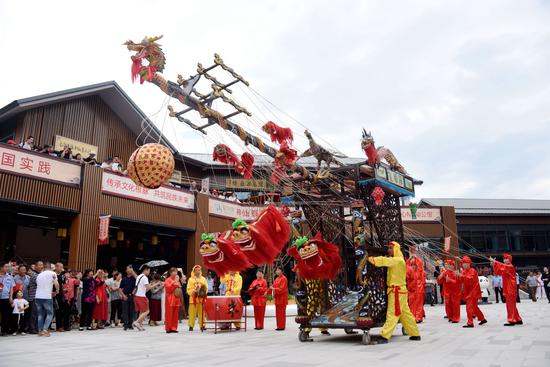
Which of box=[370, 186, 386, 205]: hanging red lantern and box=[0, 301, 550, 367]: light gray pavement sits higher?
box=[370, 186, 386, 205]: hanging red lantern

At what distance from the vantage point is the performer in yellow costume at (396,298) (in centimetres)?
776

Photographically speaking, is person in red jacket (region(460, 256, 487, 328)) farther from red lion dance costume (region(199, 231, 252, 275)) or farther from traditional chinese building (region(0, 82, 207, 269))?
traditional chinese building (region(0, 82, 207, 269))

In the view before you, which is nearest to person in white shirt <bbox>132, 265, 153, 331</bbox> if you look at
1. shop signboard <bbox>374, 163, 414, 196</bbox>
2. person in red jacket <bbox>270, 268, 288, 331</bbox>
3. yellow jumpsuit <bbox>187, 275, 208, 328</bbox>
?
yellow jumpsuit <bbox>187, 275, 208, 328</bbox>

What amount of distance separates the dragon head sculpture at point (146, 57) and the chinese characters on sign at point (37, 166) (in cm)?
750

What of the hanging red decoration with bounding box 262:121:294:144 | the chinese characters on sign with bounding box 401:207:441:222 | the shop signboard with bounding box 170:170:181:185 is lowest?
the hanging red decoration with bounding box 262:121:294:144

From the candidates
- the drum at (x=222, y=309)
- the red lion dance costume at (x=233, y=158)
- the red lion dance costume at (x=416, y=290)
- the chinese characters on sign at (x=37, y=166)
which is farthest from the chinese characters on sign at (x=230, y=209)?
the red lion dance costume at (x=233, y=158)

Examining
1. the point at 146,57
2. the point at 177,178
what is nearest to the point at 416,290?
the point at 146,57

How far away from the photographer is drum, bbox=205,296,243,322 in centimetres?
1045

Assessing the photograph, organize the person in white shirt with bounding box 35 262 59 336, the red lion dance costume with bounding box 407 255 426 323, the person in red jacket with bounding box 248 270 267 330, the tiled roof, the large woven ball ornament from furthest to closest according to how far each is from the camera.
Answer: the tiled roof
the red lion dance costume with bounding box 407 255 426 323
the person in red jacket with bounding box 248 270 267 330
the person in white shirt with bounding box 35 262 59 336
the large woven ball ornament

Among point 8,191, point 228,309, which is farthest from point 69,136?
point 228,309

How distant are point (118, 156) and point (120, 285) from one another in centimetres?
804

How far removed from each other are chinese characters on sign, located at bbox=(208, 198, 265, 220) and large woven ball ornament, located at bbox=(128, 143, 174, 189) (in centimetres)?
1274

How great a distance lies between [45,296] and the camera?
968 cm

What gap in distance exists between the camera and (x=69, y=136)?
1694 centimetres
